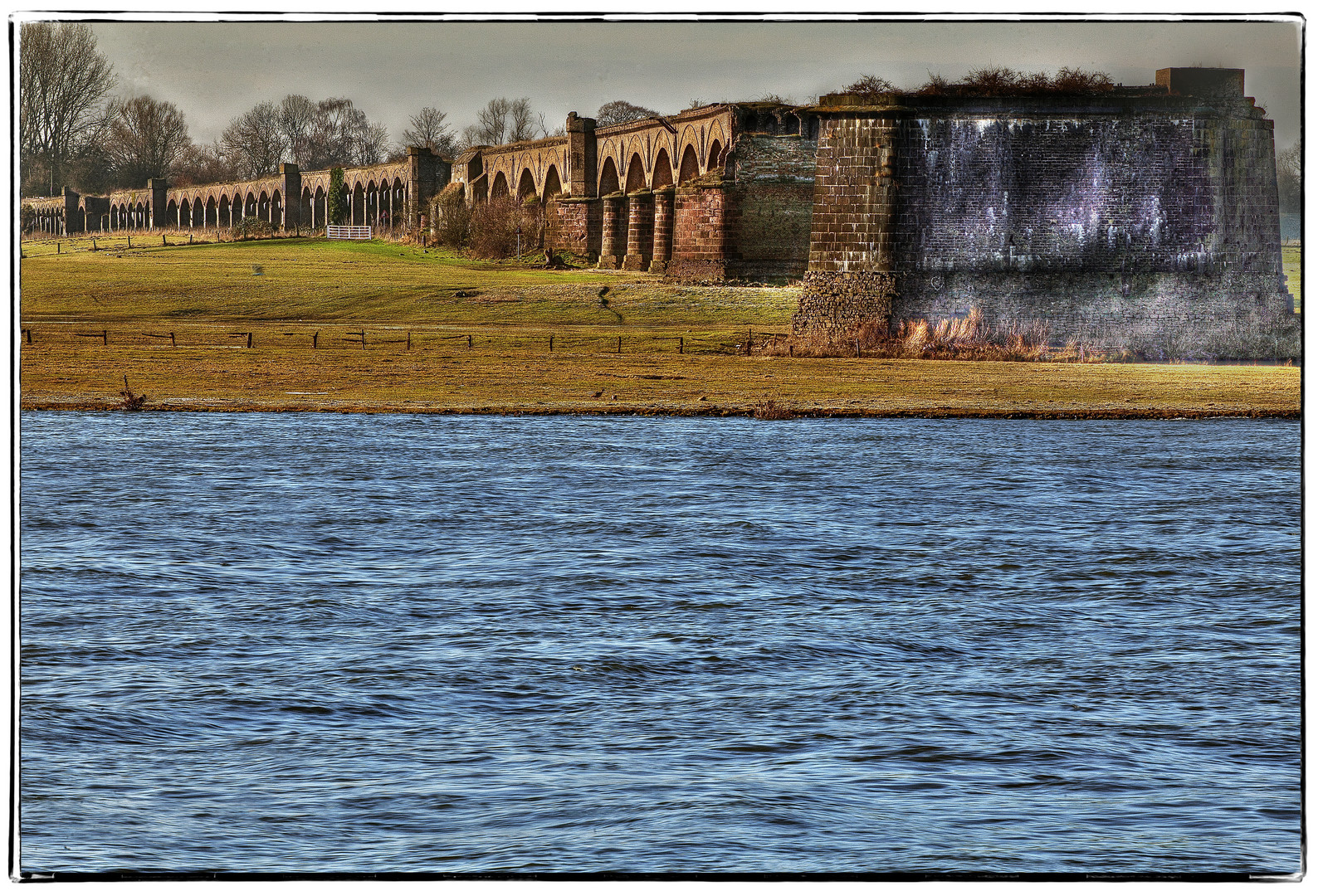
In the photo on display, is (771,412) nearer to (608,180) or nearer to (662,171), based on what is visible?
(662,171)

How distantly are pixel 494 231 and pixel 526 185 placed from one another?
1144 centimetres

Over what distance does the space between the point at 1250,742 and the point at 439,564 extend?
7569 millimetres

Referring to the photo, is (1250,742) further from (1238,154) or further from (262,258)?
(262,258)

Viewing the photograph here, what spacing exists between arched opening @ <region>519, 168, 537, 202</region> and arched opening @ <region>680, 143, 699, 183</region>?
38.9 feet

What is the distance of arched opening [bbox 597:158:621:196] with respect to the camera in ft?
203

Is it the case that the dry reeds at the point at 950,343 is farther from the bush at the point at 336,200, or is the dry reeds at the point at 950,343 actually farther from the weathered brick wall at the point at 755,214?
the bush at the point at 336,200

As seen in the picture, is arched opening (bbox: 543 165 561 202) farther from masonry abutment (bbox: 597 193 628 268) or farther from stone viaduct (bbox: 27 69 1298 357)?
stone viaduct (bbox: 27 69 1298 357)

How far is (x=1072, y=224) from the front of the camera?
31094mm

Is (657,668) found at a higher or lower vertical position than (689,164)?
lower

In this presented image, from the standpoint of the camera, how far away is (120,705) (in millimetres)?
9633

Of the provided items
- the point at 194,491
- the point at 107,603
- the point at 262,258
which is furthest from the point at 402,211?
the point at 107,603

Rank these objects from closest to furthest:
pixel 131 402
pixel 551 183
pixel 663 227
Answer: pixel 131 402 < pixel 663 227 < pixel 551 183

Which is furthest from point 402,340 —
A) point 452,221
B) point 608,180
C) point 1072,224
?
point 608,180

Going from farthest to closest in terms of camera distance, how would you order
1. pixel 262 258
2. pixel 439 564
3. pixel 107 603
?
1. pixel 262 258
2. pixel 439 564
3. pixel 107 603
